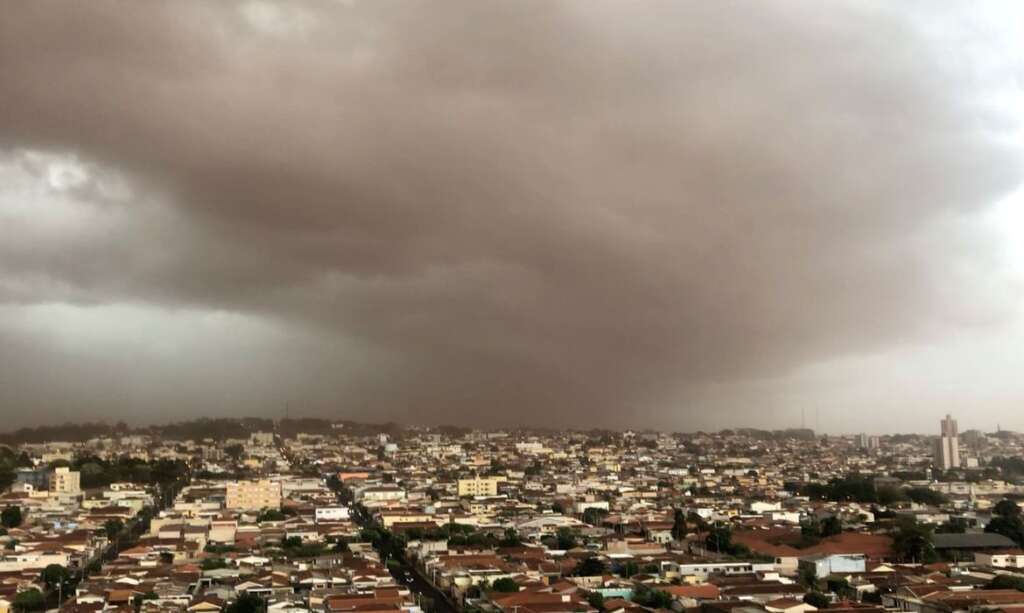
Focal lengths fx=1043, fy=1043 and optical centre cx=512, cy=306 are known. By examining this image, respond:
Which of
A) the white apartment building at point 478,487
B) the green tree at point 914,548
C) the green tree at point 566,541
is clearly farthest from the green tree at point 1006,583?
the white apartment building at point 478,487

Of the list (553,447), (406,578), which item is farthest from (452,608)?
(553,447)

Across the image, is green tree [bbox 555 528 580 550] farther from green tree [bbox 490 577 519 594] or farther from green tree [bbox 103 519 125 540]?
green tree [bbox 103 519 125 540]

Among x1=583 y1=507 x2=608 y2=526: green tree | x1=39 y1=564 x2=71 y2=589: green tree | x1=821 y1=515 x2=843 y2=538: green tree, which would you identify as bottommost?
x1=39 y1=564 x2=71 y2=589: green tree

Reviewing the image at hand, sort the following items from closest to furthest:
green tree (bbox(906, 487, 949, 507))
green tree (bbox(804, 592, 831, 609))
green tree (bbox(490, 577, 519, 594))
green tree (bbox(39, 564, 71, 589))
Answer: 1. green tree (bbox(804, 592, 831, 609))
2. green tree (bbox(490, 577, 519, 594))
3. green tree (bbox(39, 564, 71, 589))
4. green tree (bbox(906, 487, 949, 507))

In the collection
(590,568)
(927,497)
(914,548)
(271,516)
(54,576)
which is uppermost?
(927,497)

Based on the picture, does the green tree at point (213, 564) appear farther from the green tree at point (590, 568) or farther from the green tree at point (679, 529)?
the green tree at point (679, 529)

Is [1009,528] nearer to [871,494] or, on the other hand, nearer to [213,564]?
[871,494]

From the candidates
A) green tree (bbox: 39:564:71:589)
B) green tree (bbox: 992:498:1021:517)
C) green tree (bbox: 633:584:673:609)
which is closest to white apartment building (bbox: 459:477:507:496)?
green tree (bbox: 992:498:1021:517)

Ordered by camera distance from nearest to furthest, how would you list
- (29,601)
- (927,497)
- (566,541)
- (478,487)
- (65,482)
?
(29,601) → (566,541) → (927,497) → (65,482) → (478,487)

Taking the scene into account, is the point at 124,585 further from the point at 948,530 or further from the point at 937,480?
the point at 937,480

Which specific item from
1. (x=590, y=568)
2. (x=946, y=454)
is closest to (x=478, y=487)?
(x=590, y=568)

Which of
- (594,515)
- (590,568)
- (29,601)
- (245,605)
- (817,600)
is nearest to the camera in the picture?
(245,605)

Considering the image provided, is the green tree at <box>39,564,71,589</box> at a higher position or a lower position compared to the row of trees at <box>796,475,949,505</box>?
lower
